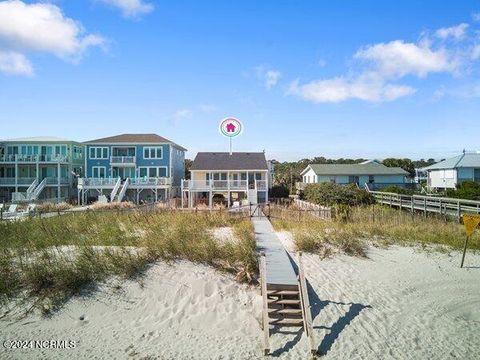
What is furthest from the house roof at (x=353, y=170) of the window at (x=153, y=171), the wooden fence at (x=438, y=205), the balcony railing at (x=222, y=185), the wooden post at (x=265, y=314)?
the wooden post at (x=265, y=314)

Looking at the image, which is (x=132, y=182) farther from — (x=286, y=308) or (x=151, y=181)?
(x=286, y=308)

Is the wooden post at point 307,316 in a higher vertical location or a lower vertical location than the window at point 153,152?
lower

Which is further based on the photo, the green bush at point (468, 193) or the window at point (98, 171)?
the window at point (98, 171)

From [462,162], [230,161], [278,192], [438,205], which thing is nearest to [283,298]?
[438,205]

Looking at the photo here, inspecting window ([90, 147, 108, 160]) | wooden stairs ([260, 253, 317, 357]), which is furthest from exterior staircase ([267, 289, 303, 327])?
window ([90, 147, 108, 160])

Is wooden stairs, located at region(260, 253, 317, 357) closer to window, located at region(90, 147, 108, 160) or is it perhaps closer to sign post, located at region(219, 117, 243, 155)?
sign post, located at region(219, 117, 243, 155)

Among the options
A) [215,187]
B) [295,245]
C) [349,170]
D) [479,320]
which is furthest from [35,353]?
[349,170]

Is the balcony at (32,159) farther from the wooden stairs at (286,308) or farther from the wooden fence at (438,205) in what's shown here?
the wooden stairs at (286,308)

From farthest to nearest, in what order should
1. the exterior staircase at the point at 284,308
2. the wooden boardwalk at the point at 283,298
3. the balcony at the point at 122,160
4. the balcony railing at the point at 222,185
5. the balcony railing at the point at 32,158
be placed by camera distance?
the balcony railing at the point at 32,158, the balcony at the point at 122,160, the balcony railing at the point at 222,185, the exterior staircase at the point at 284,308, the wooden boardwalk at the point at 283,298
